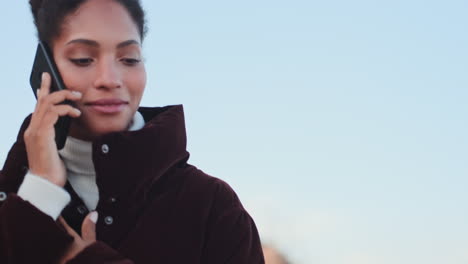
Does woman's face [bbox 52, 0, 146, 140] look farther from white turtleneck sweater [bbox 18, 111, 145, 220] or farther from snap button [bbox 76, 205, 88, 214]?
snap button [bbox 76, 205, 88, 214]

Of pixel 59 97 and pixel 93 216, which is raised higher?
pixel 59 97

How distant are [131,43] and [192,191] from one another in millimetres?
827

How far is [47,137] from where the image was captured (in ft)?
12.5

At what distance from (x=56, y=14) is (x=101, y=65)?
1.38 ft

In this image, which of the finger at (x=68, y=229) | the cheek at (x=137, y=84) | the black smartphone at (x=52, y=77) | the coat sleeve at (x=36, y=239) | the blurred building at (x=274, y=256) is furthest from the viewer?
the blurred building at (x=274, y=256)

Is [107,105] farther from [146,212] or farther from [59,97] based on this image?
[146,212]

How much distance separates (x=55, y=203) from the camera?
3.78 meters

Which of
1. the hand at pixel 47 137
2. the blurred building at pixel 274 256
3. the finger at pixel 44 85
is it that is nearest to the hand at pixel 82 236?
the hand at pixel 47 137

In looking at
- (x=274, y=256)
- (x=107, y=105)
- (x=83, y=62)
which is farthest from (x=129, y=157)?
(x=274, y=256)

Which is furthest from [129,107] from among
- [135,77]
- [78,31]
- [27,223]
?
[27,223]

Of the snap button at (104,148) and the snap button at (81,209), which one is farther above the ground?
the snap button at (104,148)

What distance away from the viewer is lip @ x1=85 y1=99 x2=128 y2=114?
3.97 m

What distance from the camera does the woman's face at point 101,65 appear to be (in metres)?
3.96

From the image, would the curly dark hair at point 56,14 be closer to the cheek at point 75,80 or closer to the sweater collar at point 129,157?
the cheek at point 75,80
